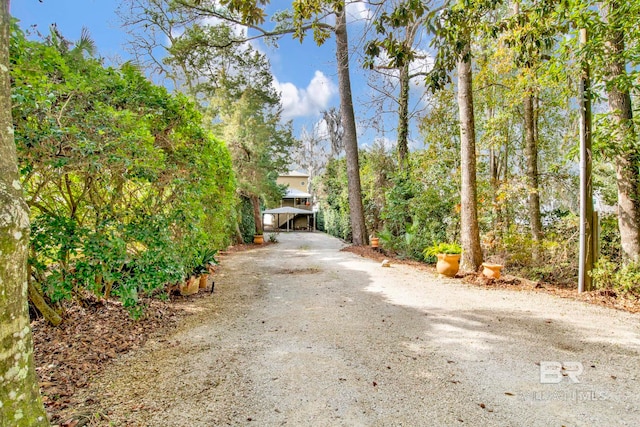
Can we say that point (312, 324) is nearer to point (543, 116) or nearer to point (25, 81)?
point (25, 81)

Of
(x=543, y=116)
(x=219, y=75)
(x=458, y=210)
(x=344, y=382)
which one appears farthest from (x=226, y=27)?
(x=344, y=382)

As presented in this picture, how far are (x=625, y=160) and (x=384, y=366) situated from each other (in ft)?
19.7

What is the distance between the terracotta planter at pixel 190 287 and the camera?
5656 millimetres

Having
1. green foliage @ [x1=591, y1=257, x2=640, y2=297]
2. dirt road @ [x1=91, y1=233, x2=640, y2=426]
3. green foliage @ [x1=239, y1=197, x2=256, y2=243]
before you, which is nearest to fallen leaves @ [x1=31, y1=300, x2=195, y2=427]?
dirt road @ [x1=91, y1=233, x2=640, y2=426]

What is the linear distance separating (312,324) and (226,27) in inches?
496

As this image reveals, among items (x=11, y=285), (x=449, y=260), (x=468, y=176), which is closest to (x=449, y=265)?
(x=449, y=260)

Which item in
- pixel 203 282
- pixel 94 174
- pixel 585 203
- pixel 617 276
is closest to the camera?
pixel 94 174

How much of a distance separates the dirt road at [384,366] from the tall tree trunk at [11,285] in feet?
2.83

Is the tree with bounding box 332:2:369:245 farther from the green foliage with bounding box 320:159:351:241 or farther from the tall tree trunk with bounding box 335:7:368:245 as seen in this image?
the green foliage with bounding box 320:159:351:241

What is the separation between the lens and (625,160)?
5.70 meters

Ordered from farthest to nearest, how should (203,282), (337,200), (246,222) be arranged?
1. (337,200)
2. (246,222)
3. (203,282)

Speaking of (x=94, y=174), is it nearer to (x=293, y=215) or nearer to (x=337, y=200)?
(x=337, y=200)

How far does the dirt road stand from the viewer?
7.72ft

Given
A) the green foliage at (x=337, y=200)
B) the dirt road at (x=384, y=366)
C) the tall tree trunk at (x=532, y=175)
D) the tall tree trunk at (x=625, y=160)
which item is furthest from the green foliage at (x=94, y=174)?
the green foliage at (x=337, y=200)
